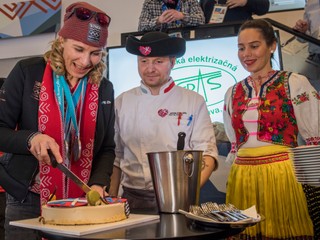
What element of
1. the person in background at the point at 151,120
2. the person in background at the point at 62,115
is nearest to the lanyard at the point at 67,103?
the person in background at the point at 62,115

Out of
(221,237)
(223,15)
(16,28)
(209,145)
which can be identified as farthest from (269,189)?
(16,28)

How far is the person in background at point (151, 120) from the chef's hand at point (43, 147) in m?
0.48

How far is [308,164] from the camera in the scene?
47.4 inches

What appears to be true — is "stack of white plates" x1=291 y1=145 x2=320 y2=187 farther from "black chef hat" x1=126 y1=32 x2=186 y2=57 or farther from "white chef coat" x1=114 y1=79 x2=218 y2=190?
"black chef hat" x1=126 y1=32 x2=186 y2=57

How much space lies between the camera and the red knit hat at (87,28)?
1.46 metres

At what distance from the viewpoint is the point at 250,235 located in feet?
6.03

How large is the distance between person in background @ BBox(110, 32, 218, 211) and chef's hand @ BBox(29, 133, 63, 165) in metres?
0.48

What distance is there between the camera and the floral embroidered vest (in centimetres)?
190

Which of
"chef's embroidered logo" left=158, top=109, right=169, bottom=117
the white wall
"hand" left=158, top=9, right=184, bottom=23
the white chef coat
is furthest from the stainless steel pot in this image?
the white wall

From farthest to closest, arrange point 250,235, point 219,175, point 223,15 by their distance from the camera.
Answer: point 223,15
point 219,175
point 250,235

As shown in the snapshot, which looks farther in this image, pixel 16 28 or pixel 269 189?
pixel 16 28

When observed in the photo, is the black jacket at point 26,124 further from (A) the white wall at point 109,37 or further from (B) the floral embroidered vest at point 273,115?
(A) the white wall at point 109,37

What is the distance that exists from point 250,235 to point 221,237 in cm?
94

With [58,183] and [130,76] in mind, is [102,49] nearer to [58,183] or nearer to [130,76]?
[58,183]
